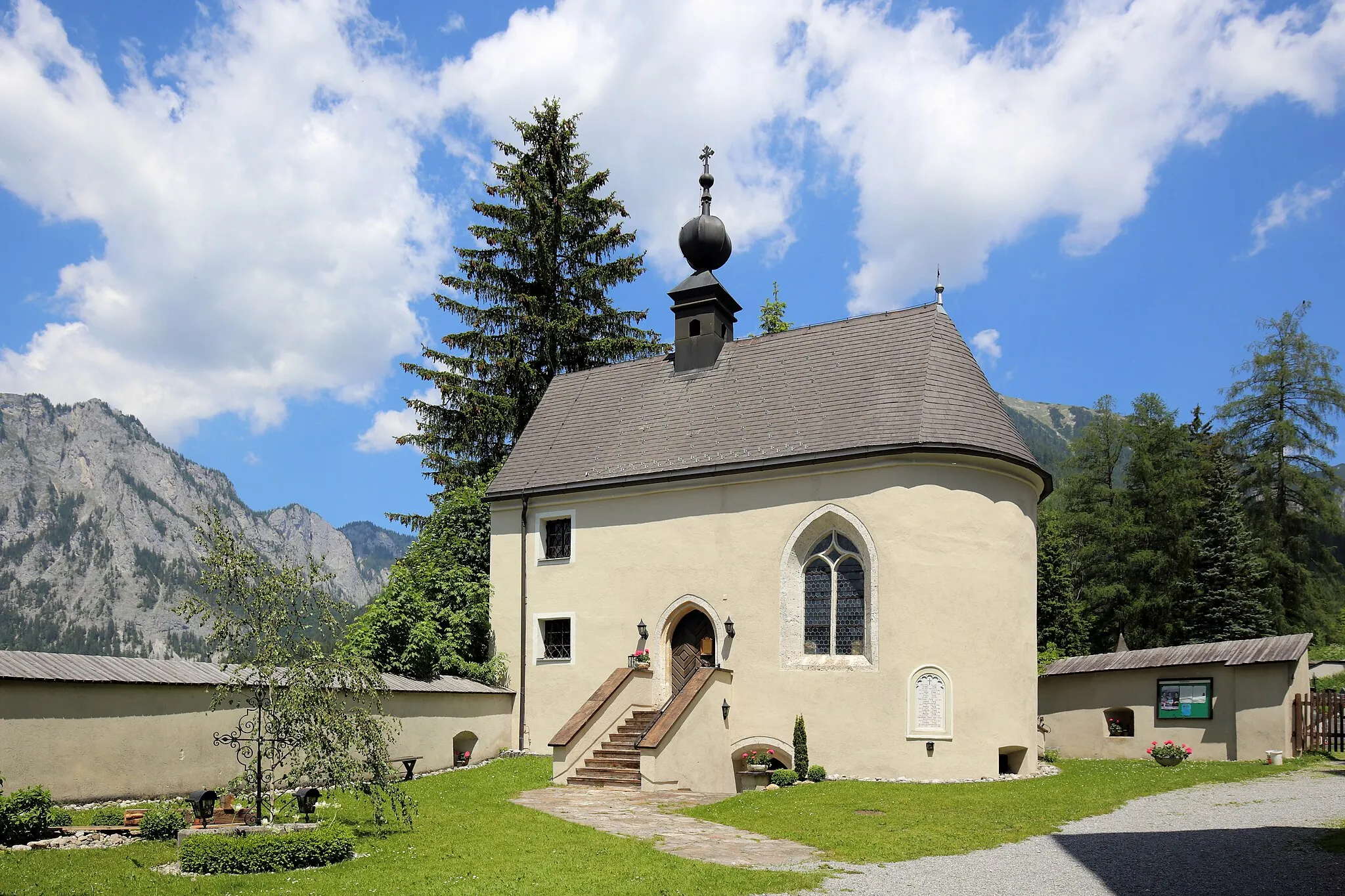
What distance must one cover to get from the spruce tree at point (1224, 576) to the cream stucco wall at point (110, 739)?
31734 mm

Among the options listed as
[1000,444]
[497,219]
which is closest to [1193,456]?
[1000,444]

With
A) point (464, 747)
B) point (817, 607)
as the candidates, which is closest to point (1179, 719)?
point (817, 607)

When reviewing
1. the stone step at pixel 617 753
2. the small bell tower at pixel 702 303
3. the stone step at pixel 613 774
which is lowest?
the stone step at pixel 613 774

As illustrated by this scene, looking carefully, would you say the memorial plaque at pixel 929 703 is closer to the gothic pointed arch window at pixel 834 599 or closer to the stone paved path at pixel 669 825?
the gothic pointed arch window at pixel 834 599

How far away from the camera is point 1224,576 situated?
112 ft

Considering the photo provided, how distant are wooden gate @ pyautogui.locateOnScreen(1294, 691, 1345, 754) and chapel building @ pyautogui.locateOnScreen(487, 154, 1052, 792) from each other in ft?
19.1

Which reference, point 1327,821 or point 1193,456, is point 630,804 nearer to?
point 1327,821

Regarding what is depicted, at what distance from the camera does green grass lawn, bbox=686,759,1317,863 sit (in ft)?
39.9

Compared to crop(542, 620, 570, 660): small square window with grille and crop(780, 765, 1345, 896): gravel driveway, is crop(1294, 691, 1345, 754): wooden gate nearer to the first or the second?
crop(780, 765, 1345, 896): gravel driveway

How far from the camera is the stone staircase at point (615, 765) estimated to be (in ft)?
59.2

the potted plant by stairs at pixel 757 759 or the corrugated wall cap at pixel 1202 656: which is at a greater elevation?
the corrugated wall cap at pixel 1202 656

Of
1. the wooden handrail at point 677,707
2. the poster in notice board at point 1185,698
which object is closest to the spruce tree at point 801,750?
the wooden handrail at point 677,707

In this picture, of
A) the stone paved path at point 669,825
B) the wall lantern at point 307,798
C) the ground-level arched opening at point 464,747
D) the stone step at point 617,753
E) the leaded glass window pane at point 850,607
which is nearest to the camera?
the stone paved path at point 669,825

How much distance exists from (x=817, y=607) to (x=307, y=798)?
11.0 meters
